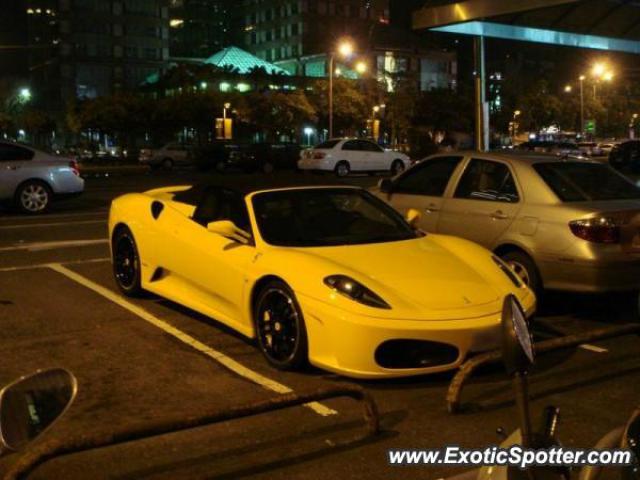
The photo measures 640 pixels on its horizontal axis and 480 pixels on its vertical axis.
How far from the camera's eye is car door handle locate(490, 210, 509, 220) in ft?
25.9

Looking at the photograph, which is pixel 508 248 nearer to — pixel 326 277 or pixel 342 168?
pixel 326 277

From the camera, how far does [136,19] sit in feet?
363

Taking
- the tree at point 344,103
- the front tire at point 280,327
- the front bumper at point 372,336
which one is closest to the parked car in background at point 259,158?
the tree at point 344,103

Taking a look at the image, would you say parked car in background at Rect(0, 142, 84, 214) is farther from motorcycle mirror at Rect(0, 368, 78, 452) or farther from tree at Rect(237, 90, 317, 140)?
tree at Rect(237, 90, 317, 140)

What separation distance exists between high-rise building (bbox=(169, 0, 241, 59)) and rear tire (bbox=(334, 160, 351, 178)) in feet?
364

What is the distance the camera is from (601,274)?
23.3 ft

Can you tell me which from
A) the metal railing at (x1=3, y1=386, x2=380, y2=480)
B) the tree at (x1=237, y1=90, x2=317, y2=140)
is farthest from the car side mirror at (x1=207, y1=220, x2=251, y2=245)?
the tree at (x1=237, y1=90, x2=317, y2=140)

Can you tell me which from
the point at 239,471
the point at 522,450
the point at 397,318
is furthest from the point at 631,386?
the point at 522,450

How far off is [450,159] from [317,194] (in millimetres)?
2382

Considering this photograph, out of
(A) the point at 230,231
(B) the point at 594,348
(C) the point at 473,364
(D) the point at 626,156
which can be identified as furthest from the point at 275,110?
(C) the point at 473,364

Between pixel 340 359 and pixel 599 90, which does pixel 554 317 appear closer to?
pixel 340 359

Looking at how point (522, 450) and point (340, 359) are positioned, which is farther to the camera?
point (340, 359)

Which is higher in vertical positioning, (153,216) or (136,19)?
(136,19)

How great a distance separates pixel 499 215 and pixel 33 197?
11.3 m
